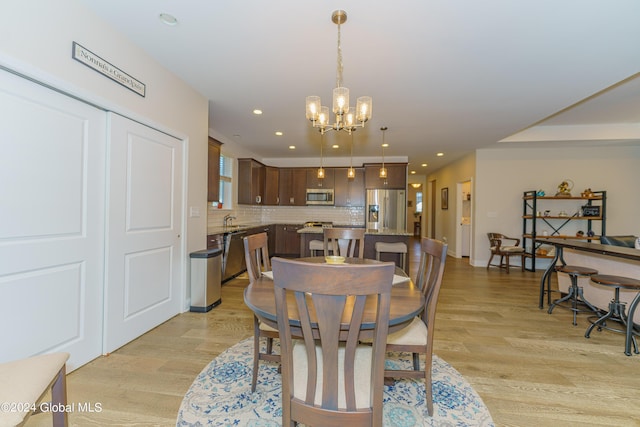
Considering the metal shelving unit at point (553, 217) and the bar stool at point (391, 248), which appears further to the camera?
the metal shelving unit at point (553, 217)

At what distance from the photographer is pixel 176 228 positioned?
3.03 m

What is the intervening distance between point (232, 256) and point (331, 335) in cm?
399

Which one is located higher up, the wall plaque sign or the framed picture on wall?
the wall plaque sign

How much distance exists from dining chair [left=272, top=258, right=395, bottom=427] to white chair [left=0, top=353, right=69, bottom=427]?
0.85 m

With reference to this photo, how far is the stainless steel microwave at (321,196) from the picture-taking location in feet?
22.7

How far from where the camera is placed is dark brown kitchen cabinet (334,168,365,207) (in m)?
6.83

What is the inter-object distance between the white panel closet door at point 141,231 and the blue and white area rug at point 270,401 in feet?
3.15

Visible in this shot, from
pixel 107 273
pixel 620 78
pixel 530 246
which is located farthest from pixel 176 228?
pixel 530 246

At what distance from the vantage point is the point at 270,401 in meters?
1.76

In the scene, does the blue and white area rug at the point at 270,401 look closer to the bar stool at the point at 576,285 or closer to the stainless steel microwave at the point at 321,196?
the bar stool at the point at 576,285

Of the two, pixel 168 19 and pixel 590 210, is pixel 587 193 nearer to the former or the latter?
pixel 590 210

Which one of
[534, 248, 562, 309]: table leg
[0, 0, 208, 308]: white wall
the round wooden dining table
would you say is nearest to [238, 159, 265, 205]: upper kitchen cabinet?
[0, 0, 208, 308]: white wall

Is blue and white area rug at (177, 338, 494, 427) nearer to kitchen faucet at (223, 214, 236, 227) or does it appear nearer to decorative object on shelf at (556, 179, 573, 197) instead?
kitchen faucet at (223, 214, 236, 227)

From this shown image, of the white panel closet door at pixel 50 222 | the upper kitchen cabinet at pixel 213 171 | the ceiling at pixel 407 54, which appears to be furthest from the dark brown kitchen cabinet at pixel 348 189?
the white panel closet door at pixel 50 222
